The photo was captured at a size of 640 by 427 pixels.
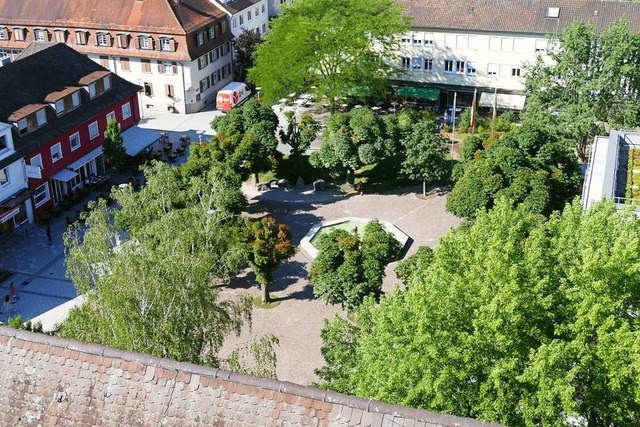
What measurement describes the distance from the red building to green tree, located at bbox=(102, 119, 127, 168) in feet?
5.89

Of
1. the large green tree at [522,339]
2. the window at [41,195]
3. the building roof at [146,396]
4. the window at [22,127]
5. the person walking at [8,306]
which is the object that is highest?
the building roof at [146,396]

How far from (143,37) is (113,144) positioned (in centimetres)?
1792

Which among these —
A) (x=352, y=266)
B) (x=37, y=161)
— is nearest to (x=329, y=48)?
(x=37, y=161)

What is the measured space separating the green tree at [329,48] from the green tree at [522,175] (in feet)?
69.1

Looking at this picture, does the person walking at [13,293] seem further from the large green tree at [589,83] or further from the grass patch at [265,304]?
the large green tree at [589,83]

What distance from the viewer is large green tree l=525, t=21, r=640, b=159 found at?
5922 centimetres

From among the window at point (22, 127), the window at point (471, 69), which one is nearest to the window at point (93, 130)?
the window at point (22, 127)

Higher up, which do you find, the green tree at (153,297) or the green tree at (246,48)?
the green tree at (153,297)

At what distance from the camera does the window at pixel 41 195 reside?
58059 millimetres

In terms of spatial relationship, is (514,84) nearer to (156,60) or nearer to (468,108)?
(468,108)

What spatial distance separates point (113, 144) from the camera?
204 ft

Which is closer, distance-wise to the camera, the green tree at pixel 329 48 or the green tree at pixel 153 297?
the green tree at pixel 153 297

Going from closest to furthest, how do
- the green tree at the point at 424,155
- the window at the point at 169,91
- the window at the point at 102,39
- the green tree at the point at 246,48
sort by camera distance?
1. the green tree at the point at 424,155
2. the window at the point at 102,39
3. the window at the point at 169,91
4. the green tree at the point at 246,48

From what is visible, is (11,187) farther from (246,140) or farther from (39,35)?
(39,35)
